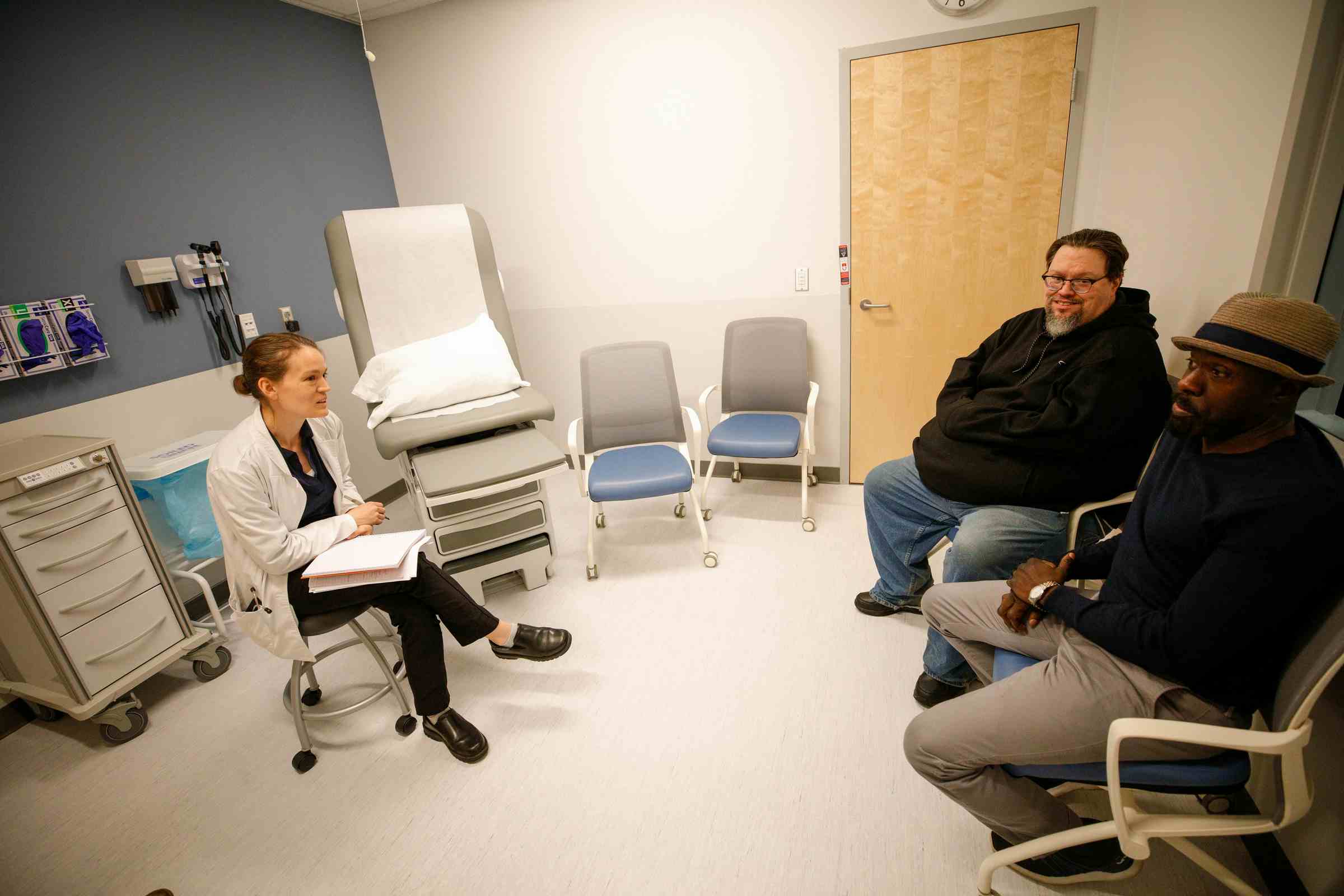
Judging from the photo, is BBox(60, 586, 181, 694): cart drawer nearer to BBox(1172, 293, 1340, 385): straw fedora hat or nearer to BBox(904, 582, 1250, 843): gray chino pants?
BBox(904, 582, 1250, 843): gray chino pants

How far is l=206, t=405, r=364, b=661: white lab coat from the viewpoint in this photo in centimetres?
168

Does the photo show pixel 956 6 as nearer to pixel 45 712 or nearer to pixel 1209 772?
pixel 1209 772

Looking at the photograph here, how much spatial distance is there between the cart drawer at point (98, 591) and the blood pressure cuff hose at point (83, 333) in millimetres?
851

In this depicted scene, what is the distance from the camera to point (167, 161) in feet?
8.83

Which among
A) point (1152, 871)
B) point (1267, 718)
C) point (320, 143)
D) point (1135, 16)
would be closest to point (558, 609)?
point (1152, 871)

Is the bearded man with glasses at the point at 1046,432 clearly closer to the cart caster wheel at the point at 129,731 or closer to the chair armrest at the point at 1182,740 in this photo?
the chair armrest at the point at 1182,740

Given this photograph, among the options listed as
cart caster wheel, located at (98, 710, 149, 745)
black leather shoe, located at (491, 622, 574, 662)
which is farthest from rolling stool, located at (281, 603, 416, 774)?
cart caster wheel, located at (98, 710, 149, 745)

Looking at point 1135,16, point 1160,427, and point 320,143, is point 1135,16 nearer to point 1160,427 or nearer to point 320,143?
point 1160,427

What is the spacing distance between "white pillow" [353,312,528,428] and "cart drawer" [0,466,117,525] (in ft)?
2.79

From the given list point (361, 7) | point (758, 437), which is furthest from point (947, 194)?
point (361, 7)

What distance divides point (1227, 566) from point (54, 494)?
3.02m

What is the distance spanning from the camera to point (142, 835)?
1.77m

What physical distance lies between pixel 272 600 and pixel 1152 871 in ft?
7.53

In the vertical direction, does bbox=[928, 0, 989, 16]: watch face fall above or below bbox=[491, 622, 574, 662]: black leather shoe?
above
